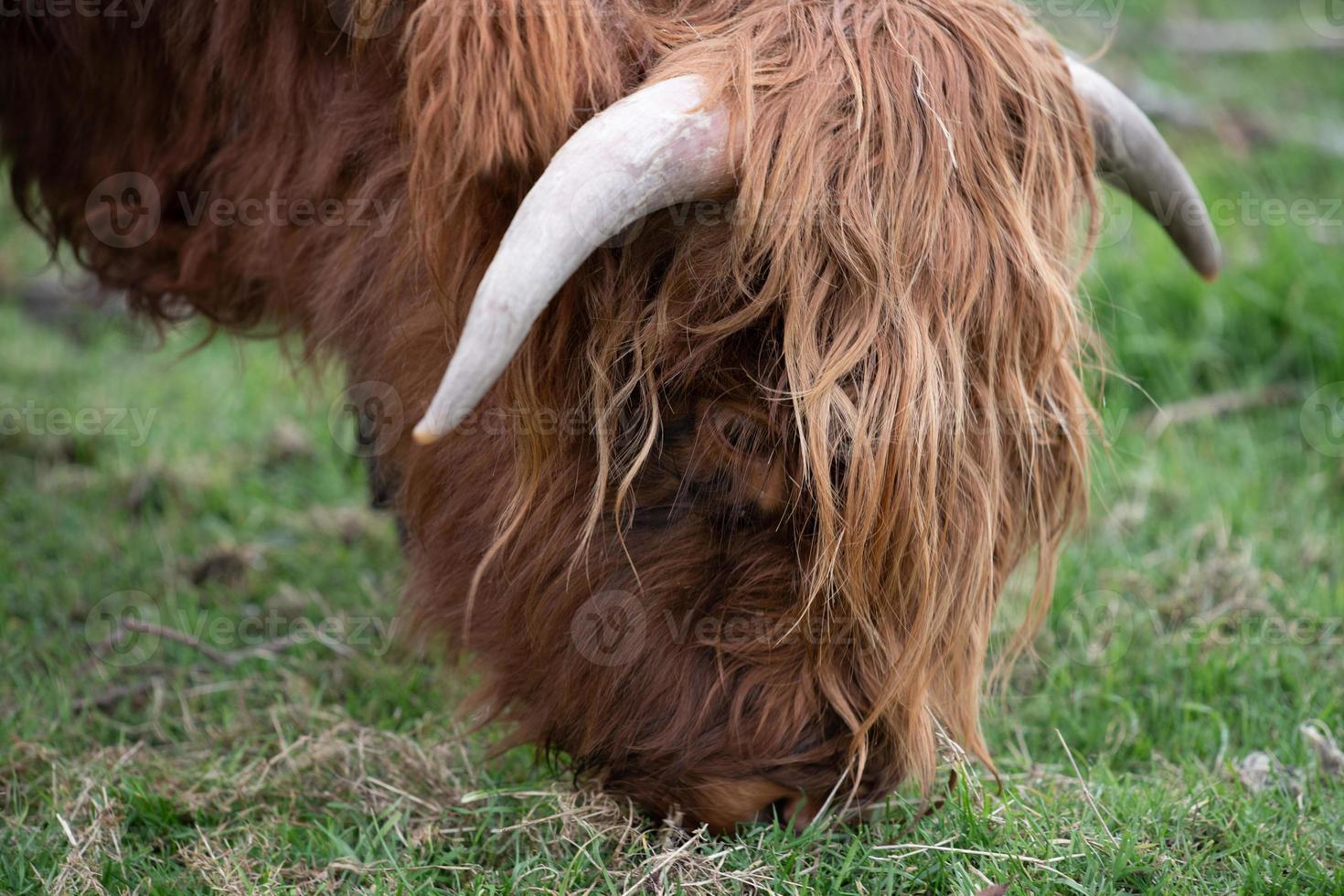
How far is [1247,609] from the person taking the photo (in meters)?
3.18

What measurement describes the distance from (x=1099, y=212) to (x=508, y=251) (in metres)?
1.23

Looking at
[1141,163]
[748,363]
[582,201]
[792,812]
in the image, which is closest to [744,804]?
[792,812]

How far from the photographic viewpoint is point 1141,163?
2463 mm

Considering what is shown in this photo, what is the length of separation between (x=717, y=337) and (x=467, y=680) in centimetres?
103

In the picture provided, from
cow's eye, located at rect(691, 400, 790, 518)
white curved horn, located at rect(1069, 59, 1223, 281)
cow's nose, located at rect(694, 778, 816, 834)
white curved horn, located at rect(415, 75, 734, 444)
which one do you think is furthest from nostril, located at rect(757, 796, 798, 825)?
white curved horn, located at rect(1069, 59, 1223, 281)

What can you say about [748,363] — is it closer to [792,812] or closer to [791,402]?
[791,402]

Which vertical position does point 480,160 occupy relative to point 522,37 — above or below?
below

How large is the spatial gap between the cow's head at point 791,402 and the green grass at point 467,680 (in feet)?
0.77

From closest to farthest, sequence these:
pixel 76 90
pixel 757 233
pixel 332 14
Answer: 1. pixel 757 233
2. pixel 332 14
3. pixel 76 90

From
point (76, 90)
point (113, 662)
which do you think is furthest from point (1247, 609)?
point (76, 90)

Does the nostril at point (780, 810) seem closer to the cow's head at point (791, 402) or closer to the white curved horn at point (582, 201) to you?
the cow's head at point (791, 402)

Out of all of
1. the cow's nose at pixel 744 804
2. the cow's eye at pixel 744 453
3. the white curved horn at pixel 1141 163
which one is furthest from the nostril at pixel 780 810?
the white curved horn at pixel 1141 163

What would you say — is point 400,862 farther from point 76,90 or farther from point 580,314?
A: point 76,90

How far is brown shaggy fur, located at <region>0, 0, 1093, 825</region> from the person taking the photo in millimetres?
1917
